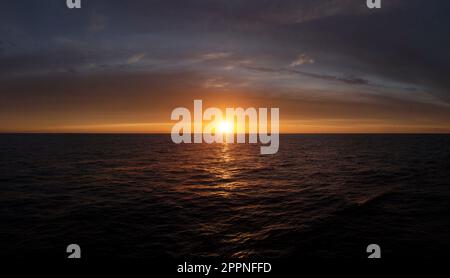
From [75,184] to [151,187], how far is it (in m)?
8.65

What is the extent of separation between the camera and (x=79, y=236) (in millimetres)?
14875

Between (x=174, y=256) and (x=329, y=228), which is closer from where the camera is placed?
Answer: (x=174, y=256)

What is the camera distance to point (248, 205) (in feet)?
71.0

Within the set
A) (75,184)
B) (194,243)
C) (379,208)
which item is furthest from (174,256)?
(75,184)

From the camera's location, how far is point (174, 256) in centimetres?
1256
